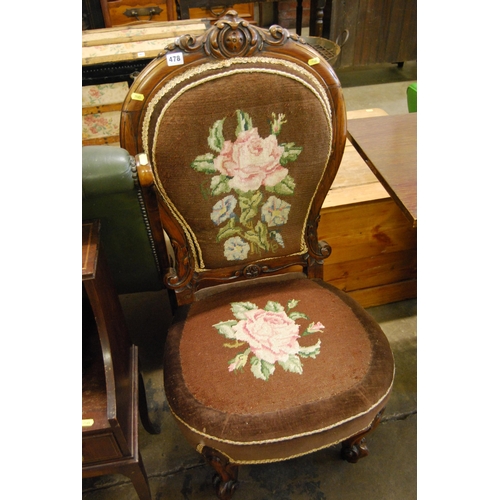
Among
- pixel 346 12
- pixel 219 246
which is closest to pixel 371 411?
pixel 219 246

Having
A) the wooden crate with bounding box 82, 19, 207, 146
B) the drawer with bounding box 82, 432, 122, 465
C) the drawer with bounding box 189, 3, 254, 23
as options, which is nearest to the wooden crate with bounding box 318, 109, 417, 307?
the drawer with bounding box 82, 432, 122, 465

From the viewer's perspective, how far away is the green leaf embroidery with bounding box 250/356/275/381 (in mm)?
929

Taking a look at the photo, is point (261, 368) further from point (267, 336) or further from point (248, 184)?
point (248, 184)

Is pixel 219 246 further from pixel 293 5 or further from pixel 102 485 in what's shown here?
pixel 293 5

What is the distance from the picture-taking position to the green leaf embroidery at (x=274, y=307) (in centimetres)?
108

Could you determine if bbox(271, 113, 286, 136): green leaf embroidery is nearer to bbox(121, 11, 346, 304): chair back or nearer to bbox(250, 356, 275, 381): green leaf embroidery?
bbox(121, 11, 346, 304): chair back

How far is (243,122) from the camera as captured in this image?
896mm

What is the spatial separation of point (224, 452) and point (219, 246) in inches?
18.0

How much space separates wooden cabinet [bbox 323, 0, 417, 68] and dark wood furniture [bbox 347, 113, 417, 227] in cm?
199

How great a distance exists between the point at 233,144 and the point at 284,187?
0.17 meters

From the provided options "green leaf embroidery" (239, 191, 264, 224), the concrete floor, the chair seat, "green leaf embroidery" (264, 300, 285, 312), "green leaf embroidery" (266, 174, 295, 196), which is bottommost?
the concrete floor

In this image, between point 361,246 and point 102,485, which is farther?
point 361,246

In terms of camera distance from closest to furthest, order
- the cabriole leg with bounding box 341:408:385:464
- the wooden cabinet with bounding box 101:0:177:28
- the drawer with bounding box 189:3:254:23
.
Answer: the cabriole leg with bounding box 341:408:385:464, the wooden cabinet with bounding box 101:0:177:28, the drawer with bounding box 189:3:254:23

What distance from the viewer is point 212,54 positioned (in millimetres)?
823
